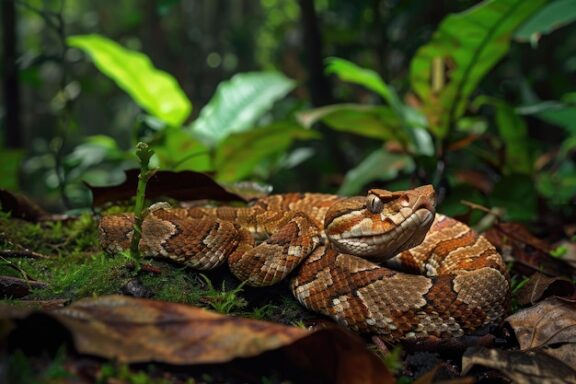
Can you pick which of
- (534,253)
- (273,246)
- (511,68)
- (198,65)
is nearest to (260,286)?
(273,246)

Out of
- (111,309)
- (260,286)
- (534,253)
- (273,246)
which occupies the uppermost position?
(111,309)

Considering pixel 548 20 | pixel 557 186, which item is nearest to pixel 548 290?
pixel 548 20

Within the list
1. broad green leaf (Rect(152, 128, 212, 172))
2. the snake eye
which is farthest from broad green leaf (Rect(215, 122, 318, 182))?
the snake eye

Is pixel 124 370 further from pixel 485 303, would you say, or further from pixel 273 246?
pixel 485 303

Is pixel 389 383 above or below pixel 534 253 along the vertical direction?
above

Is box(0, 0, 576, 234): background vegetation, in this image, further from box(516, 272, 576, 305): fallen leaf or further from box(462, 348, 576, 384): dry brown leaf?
box(462, 348, 576, 384): dry brown leaf

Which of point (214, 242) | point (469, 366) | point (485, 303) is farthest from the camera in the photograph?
point (214, 242)

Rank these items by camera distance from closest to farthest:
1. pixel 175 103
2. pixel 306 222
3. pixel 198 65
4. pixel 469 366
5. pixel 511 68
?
1. pixel 469 366
2. pixel 306 222
3. pixel 175 103
4. pixel 511 68
5. pixel 198 65
